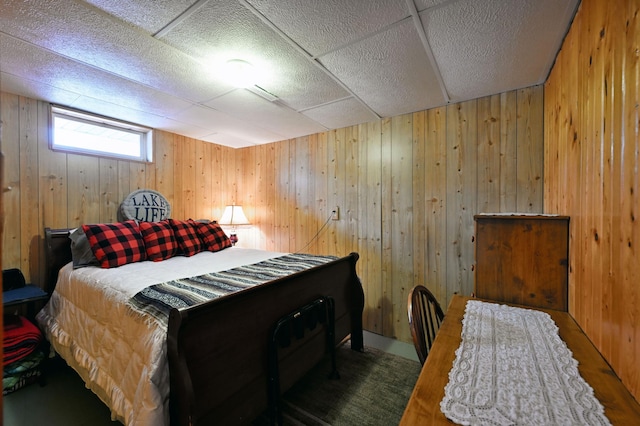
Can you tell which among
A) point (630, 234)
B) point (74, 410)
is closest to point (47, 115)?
point (74, 410)

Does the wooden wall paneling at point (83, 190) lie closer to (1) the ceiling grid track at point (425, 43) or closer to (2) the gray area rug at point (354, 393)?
(2) the gray area rug at point (354, 393)

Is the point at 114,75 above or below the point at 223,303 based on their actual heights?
above

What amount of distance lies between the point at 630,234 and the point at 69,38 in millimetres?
2844

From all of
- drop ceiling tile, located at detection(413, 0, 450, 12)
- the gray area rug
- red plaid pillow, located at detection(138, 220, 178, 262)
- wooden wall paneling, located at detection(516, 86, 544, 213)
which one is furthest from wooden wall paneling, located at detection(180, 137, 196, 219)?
wooden wall paneling, located at detection(516, 86, 544, 213)

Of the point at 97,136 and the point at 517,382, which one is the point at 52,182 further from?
the point at 517,382

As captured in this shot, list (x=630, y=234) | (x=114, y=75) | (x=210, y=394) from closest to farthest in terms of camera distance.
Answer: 1. (x=630, y=234)
2. (x=210, y=394)
3. (x=114, y=75)

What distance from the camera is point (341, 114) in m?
2.88

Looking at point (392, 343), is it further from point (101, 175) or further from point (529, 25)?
point (101, 175)

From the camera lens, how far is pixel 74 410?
184 cm

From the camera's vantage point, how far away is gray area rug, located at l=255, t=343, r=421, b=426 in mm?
1821

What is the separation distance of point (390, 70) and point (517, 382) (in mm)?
1931

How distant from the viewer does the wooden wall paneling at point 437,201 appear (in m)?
2.66

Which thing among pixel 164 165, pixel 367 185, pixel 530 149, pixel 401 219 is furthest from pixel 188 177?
pixel 530 149

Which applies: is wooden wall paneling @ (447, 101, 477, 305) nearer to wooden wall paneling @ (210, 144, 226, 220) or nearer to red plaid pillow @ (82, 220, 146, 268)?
red plaid pillow @ (82, 220, 146, 268)
